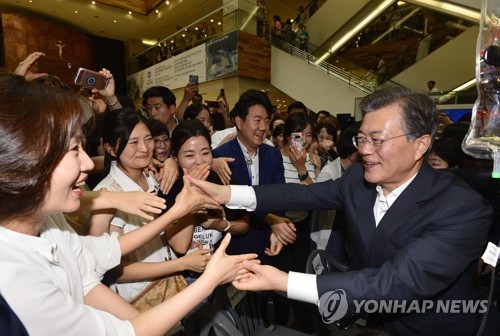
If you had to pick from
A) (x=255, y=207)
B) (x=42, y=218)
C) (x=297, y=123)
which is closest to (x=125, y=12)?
(x=297, y=123)

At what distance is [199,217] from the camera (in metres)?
1.92

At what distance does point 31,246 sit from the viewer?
33.2 inches

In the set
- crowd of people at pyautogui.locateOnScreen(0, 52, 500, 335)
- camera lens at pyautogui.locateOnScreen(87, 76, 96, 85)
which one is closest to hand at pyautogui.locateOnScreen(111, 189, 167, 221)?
crowd of people at pyautogui.locateOnScreen(0, 52, 500, 335)

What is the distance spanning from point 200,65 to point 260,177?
8.93 metres

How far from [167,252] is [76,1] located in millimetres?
12723

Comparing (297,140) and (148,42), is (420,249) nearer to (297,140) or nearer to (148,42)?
(297,140)

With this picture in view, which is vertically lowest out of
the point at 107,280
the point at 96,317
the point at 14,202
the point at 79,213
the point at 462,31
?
the point at 107,280

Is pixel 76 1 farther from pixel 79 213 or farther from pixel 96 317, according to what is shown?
pixel 96 317

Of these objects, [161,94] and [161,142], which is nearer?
[161,142]

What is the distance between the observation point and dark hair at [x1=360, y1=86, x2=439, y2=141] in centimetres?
136

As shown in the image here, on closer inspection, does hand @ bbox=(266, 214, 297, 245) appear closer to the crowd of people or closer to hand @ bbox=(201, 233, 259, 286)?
the crowd of people

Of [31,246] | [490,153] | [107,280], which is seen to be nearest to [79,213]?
[107,280]

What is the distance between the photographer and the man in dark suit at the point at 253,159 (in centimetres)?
224

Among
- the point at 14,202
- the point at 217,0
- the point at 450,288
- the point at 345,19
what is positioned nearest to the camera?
the point at 14,202
